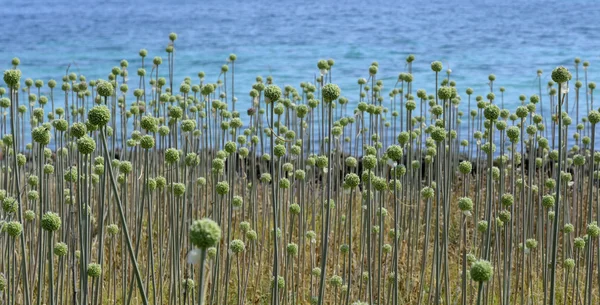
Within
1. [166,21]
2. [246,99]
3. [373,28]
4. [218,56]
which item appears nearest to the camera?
[246,99]

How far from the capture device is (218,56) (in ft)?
34.5

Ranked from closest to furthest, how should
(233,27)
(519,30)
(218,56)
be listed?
(218,56)
(519,30)
(233,27)

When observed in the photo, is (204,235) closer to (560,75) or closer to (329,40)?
(560,75)

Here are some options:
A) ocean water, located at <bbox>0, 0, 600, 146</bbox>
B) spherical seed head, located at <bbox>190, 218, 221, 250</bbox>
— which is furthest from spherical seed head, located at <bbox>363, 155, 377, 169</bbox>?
ocean water, located at <bbox>0, 0, 600, 146</bbox>

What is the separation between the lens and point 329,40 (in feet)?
37.8

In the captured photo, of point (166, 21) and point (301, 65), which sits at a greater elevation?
point (166, 21)

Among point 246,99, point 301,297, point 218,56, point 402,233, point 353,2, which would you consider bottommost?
point 301,297

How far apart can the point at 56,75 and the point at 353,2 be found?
10.3m

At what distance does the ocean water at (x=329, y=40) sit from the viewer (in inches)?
345

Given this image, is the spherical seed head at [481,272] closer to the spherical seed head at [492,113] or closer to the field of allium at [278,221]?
the field of allium at [278,221]

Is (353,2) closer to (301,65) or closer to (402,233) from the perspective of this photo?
(301,65)

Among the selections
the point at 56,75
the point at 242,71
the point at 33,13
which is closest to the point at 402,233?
the point at 242,71

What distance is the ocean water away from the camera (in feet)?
28.7

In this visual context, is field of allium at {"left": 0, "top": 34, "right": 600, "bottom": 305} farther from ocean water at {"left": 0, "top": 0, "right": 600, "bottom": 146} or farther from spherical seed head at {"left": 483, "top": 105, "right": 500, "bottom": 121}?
ocean water at {"left": 0, "top": 0, "right": 600, "bottom": 146}
